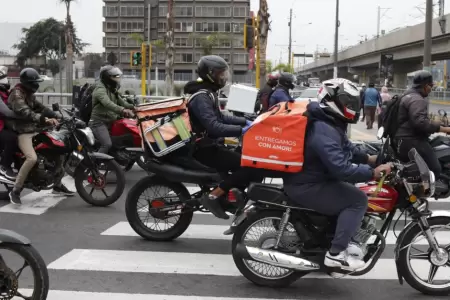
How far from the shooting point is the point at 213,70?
20.6ft

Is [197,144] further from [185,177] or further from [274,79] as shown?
[274,79]

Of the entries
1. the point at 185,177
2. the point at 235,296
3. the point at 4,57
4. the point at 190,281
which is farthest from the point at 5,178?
the point at 4,57

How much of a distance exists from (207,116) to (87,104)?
15.0 feet

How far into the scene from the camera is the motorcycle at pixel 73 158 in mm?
8289

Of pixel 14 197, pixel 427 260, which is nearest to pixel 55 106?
pixel 14 197

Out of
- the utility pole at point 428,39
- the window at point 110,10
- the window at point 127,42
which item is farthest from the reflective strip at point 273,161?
the window at point 110,10

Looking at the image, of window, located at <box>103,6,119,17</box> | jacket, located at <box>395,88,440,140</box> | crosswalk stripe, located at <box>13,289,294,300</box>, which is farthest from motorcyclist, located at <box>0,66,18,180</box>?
window, located at <box>103,6,119,17</box>

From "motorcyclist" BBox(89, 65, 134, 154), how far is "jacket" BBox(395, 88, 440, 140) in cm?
408

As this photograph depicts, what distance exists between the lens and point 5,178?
330 inches

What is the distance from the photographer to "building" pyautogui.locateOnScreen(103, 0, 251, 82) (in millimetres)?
95750

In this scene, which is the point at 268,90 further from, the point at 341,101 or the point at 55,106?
the point at 341,101

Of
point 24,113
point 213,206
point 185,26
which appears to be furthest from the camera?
point 185,26

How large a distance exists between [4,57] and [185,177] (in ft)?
332

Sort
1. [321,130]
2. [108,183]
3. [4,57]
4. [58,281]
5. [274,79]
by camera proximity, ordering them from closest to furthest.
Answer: [321,130], [58,281], [108,183], [274,79], [4,57]
